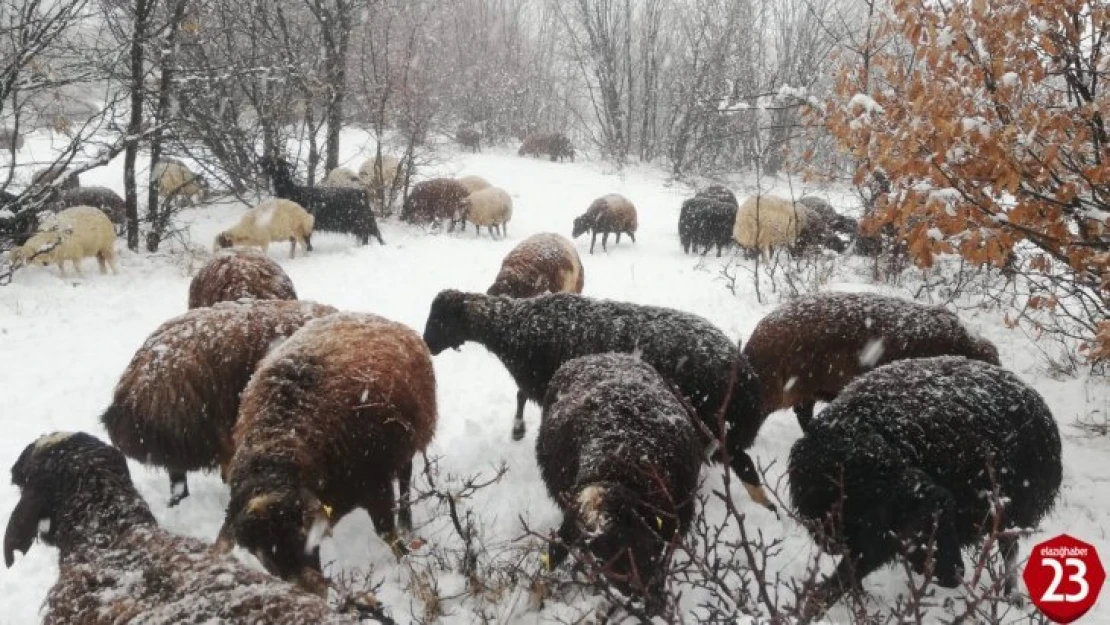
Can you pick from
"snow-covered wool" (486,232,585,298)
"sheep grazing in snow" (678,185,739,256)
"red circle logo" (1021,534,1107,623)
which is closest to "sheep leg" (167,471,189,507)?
"snow-covered wool" (486,232,585,298)

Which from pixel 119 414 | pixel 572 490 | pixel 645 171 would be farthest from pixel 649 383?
pixel 645 171

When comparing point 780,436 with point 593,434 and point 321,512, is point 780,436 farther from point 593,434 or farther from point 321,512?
point 321,512

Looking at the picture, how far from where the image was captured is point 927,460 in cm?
283

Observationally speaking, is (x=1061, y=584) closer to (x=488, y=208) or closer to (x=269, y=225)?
(x=269, y=225)

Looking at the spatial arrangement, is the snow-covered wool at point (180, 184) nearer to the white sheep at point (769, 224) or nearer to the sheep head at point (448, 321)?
the sheep head at point (448, 321)

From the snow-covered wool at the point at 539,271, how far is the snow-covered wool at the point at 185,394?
3403 mm

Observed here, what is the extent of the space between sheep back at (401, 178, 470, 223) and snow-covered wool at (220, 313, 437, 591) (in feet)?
37.2

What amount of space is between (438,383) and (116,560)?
11.6ft

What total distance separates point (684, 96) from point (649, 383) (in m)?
25.9

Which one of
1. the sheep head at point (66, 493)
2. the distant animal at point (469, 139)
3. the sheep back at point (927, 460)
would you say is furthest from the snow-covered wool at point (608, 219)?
the distant animal at point (469, 139)

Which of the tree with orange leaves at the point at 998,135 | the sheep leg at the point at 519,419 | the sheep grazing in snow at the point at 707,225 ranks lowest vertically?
the sheep leg at the point at 519,419

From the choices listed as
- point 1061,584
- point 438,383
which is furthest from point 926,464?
point 438,383

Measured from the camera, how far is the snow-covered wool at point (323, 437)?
8.04 ft

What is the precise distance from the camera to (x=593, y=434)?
2.94 metres
